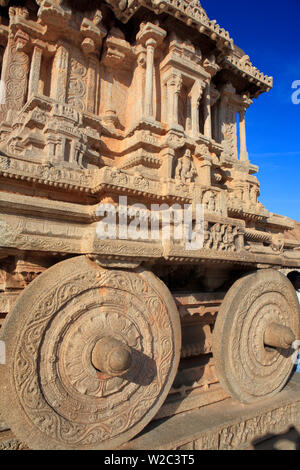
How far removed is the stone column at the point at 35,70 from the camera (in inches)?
282

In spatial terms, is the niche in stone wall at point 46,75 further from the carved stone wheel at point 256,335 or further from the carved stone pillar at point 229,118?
the carved stone wheel at point 256,335

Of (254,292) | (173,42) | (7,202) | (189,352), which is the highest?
(173,42)

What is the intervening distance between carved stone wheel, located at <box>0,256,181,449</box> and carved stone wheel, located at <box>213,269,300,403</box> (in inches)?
32.0

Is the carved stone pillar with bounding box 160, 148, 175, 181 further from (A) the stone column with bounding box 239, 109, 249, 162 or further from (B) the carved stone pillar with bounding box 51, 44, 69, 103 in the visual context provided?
(A) the stone column with bounding box 239, 109, 249, 162

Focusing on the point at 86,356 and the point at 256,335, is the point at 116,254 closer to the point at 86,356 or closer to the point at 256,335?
the point at 86,356

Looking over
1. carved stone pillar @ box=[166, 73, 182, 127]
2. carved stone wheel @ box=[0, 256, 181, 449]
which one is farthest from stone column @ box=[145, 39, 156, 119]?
carved stone wheel @ box=[0, 256, 181, 449]

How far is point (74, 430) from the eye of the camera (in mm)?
2457

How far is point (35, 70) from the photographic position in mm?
7281

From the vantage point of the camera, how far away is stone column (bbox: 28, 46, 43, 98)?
717cm

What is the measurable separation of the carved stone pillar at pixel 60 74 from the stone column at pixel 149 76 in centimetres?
211

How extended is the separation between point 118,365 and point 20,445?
1366 millimetres

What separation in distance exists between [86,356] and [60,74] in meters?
7.13

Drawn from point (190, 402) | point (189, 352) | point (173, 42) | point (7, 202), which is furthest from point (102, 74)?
point (190, 402)
